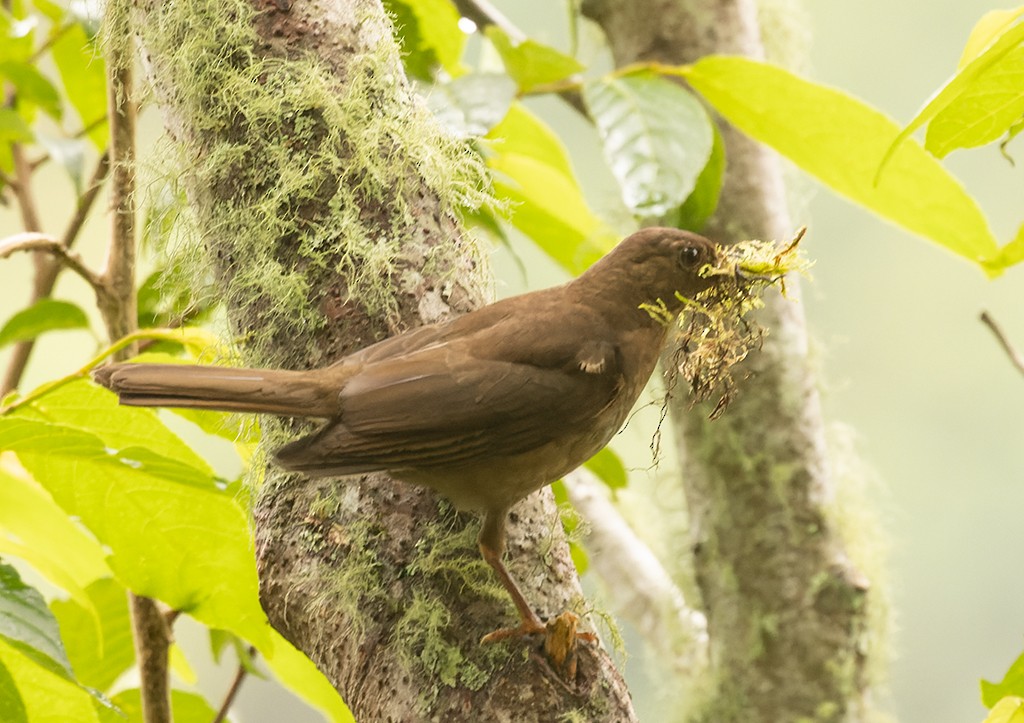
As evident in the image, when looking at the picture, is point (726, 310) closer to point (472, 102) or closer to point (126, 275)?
point (472, 102)

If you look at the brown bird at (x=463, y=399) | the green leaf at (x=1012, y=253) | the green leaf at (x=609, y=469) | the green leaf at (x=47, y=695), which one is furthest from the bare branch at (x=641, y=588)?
the green leaf at (x=1012, y=253)

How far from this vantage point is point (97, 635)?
2.72m

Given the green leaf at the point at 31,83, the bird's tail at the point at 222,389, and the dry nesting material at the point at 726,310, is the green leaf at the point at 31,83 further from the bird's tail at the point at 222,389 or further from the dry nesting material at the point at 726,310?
the dry nesting material at the point at 726,310

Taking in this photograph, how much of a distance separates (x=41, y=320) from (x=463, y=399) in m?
1.24

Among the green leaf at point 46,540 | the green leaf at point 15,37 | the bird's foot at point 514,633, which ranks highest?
the green leaf at point 15,37

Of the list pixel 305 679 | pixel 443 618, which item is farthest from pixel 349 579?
pixel 305 679

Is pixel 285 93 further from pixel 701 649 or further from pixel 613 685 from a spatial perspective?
pixel 701 649

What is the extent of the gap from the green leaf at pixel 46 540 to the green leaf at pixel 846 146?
→ 1.65m

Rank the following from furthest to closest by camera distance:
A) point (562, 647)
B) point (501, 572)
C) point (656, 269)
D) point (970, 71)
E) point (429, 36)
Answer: point (429, 36), point (656, 269), point (501, 572), point (562, 647), point (970, 71)

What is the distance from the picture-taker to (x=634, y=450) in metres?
7.59

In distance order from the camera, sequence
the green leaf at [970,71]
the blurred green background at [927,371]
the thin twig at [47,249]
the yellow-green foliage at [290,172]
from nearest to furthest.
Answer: the green leaf at [970,71] → the yellow-green foliage at [290,172] → the thin twig at [47,249] → the blurred green background at [927,371]

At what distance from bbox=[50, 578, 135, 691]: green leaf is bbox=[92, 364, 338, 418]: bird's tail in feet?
3.16

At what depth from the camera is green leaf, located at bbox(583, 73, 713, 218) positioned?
7.80 feet

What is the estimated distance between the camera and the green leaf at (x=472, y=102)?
2373mm
